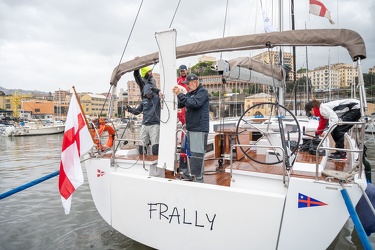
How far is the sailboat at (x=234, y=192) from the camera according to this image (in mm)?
2883

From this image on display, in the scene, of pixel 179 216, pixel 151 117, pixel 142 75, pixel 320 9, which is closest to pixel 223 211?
pixel 179 216

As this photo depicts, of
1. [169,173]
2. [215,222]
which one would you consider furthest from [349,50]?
[169,173]

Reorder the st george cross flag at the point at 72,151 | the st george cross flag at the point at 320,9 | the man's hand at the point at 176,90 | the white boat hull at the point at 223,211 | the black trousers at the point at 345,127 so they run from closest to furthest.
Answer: the white boat hull at the point at 223,211 → the man's hand at the point at 176,90 → the st george cross flag at the point at 72,151 → the black trousers at the point at 345,127 → the st george cross flag at the point at 320,9

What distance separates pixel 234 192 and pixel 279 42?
2.04m

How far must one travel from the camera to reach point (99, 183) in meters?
4.16

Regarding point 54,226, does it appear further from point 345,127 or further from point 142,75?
point 345,127

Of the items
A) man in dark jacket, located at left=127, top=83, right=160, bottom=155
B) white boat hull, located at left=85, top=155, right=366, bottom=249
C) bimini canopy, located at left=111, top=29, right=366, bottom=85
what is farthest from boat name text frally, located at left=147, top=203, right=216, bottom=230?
bimini canopy, located at left=111, top=29, right=366, bottom=85

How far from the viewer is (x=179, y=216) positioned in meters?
3.42

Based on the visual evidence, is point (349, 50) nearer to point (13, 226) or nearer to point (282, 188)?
point (282, 188)

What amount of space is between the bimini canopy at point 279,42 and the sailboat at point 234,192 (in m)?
0.01

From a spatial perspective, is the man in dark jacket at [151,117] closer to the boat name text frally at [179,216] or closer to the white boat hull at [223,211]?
the white boat hull at [223,211]

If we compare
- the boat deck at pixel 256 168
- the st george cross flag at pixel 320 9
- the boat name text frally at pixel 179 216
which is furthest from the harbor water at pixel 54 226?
the st george cross flag at pixel 320 9

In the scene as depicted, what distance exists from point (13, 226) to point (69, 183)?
2606 millimetres

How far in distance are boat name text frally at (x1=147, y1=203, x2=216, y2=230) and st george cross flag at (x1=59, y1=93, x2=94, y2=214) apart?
106cm
